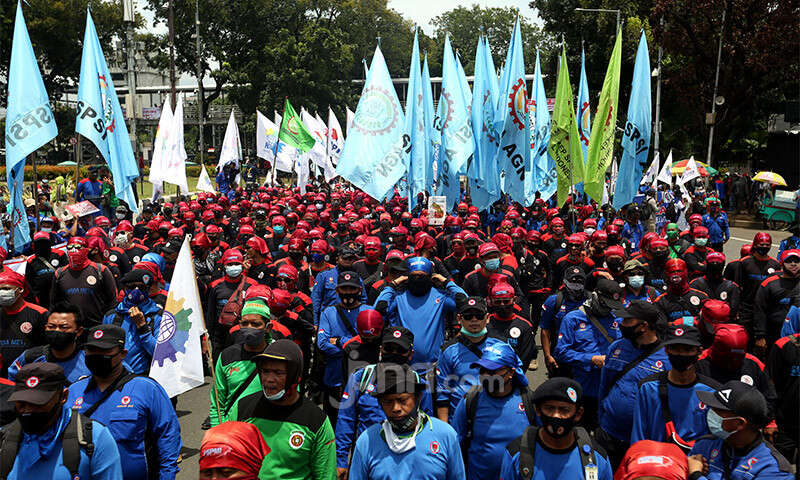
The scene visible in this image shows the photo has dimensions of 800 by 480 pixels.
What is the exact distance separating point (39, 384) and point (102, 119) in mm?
9205

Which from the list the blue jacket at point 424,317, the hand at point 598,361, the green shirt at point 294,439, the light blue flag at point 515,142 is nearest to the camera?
the green shirt at point 294,439

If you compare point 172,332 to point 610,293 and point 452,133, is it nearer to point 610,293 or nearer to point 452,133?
point 610,293

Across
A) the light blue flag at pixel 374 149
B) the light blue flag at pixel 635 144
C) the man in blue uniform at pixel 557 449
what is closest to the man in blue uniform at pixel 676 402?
the man in blue uniform at pixel 557 449

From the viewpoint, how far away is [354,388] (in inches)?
187

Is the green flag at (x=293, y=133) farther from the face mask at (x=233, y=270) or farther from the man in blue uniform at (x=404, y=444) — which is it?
the man in blue uniform at (x=404, y=444)

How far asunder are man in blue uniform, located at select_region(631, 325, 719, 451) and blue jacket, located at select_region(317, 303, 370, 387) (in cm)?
261

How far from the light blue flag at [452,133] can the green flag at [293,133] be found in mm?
7454

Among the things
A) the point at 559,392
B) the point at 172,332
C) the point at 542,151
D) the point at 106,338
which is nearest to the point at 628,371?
the point at 559,392

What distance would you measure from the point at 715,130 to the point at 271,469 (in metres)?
33.7

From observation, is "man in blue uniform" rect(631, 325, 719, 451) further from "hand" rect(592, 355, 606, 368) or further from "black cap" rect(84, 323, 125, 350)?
"black cap" rect(84, 323, 125, 350)

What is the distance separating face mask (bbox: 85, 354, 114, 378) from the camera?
4.32 meters

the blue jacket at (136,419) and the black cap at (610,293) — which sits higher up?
the black cap at (610,293)

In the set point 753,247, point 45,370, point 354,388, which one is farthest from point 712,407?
point 753,247

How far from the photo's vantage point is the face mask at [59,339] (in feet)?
16.2
